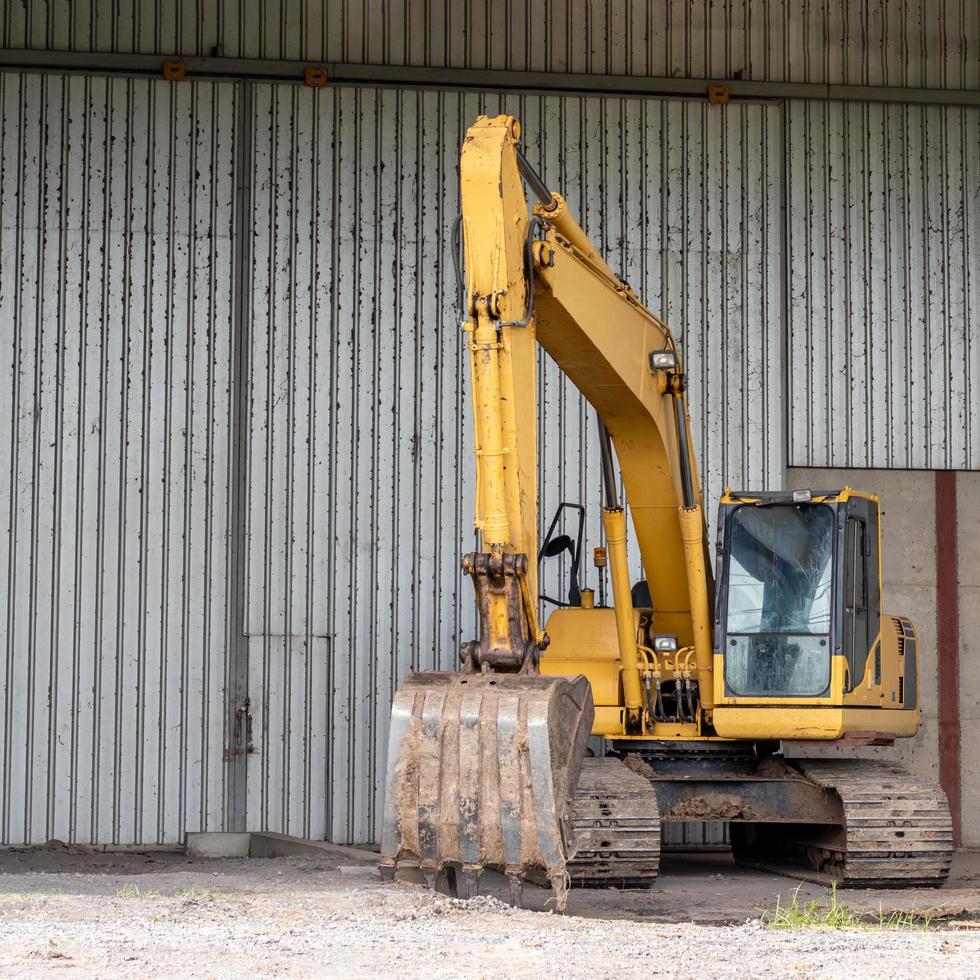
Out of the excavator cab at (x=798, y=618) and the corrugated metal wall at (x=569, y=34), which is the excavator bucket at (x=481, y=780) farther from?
the corrugated metal wall at (x=569, y=34)

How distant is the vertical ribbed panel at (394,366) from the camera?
600 inches

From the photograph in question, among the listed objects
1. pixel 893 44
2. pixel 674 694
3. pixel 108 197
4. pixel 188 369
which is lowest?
pixel 674 694

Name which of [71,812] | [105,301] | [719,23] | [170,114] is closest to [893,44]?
[719,23]

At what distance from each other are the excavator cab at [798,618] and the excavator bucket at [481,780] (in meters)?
3.62

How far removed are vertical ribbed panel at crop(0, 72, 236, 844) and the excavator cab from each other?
17.8ft

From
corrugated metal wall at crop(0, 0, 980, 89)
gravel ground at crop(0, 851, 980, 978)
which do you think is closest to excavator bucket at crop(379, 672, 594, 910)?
gravel ground at crop(0, 851, 980, 978)

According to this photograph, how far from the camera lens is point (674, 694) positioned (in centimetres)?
1246

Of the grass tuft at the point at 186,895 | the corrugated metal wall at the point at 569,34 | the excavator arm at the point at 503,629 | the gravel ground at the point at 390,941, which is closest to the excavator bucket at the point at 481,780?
the excavator arm at the point at 503,629

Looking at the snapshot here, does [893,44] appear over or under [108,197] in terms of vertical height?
over

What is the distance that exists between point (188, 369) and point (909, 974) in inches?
419

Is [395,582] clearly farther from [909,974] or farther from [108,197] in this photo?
[909,974]

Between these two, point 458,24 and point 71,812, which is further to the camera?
point 458,24

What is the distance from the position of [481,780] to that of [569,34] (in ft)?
33.2

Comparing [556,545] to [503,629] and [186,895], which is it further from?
[186,895]
